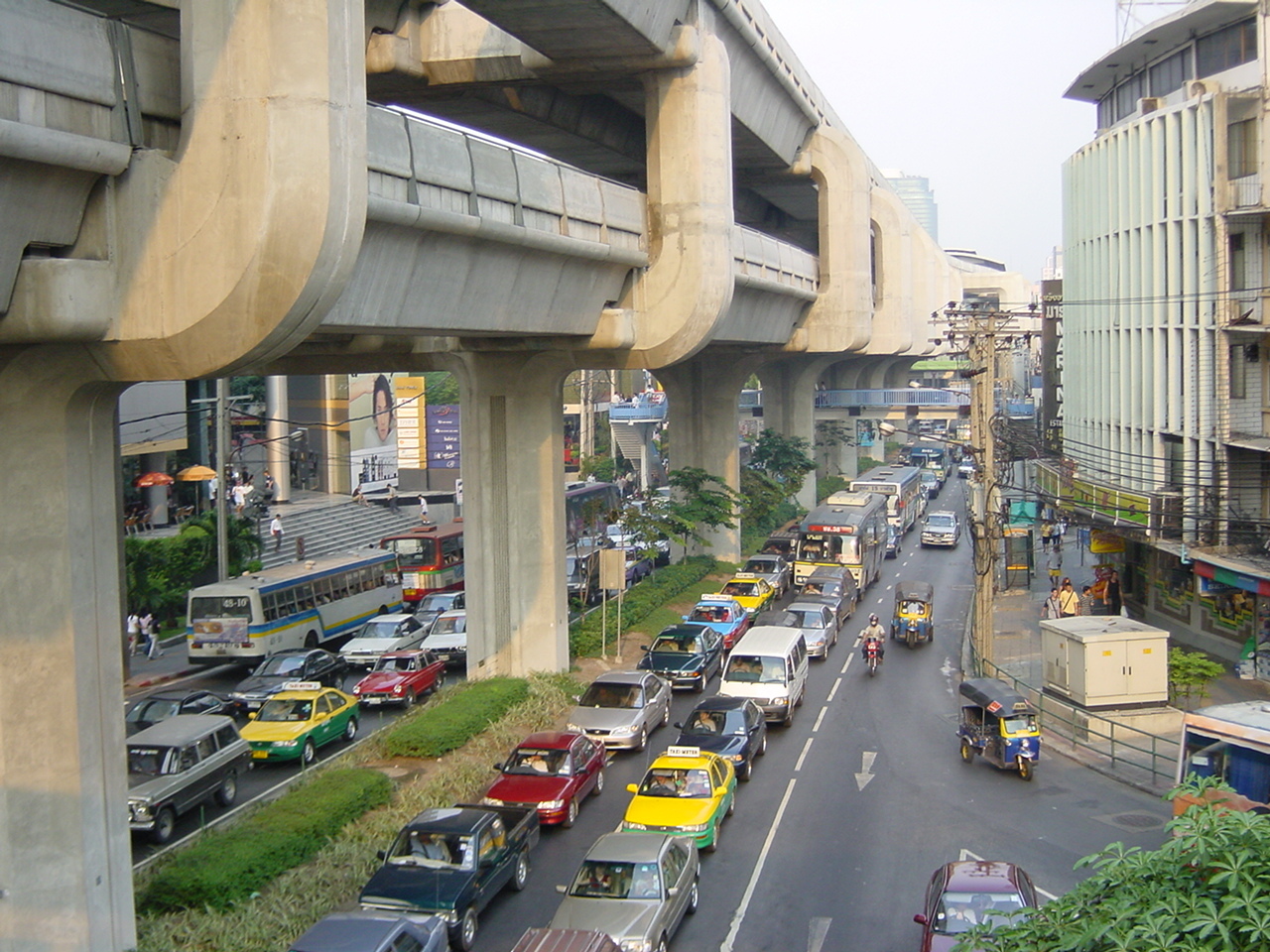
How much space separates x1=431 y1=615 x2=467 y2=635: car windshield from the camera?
30734mm

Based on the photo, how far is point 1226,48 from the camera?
104ft

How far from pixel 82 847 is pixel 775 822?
33.5 ft

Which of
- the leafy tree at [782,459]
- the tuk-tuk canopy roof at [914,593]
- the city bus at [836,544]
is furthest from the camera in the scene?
the leafy tree at [782,459]

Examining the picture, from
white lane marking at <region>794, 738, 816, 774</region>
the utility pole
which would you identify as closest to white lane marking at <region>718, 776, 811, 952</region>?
white lane marking at <region>794, 738, 816, 774</region>

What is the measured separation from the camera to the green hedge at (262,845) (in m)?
14.3

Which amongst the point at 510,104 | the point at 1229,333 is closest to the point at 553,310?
the point at 510,104

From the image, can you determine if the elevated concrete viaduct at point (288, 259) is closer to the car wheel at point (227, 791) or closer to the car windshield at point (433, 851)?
the car windshield at point (433, 851)

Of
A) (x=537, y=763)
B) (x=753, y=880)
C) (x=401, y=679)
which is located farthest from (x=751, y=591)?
(x=753, y=880)

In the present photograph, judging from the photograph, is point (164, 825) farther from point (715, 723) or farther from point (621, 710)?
point (715, 723)

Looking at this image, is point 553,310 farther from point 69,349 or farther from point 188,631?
point 188,631

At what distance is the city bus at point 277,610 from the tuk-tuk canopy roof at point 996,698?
17.0 metres

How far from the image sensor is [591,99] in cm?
3081

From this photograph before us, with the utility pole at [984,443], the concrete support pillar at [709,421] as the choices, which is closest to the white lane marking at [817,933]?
the utility pole at [984,443]

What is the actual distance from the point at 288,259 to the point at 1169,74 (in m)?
30.6
